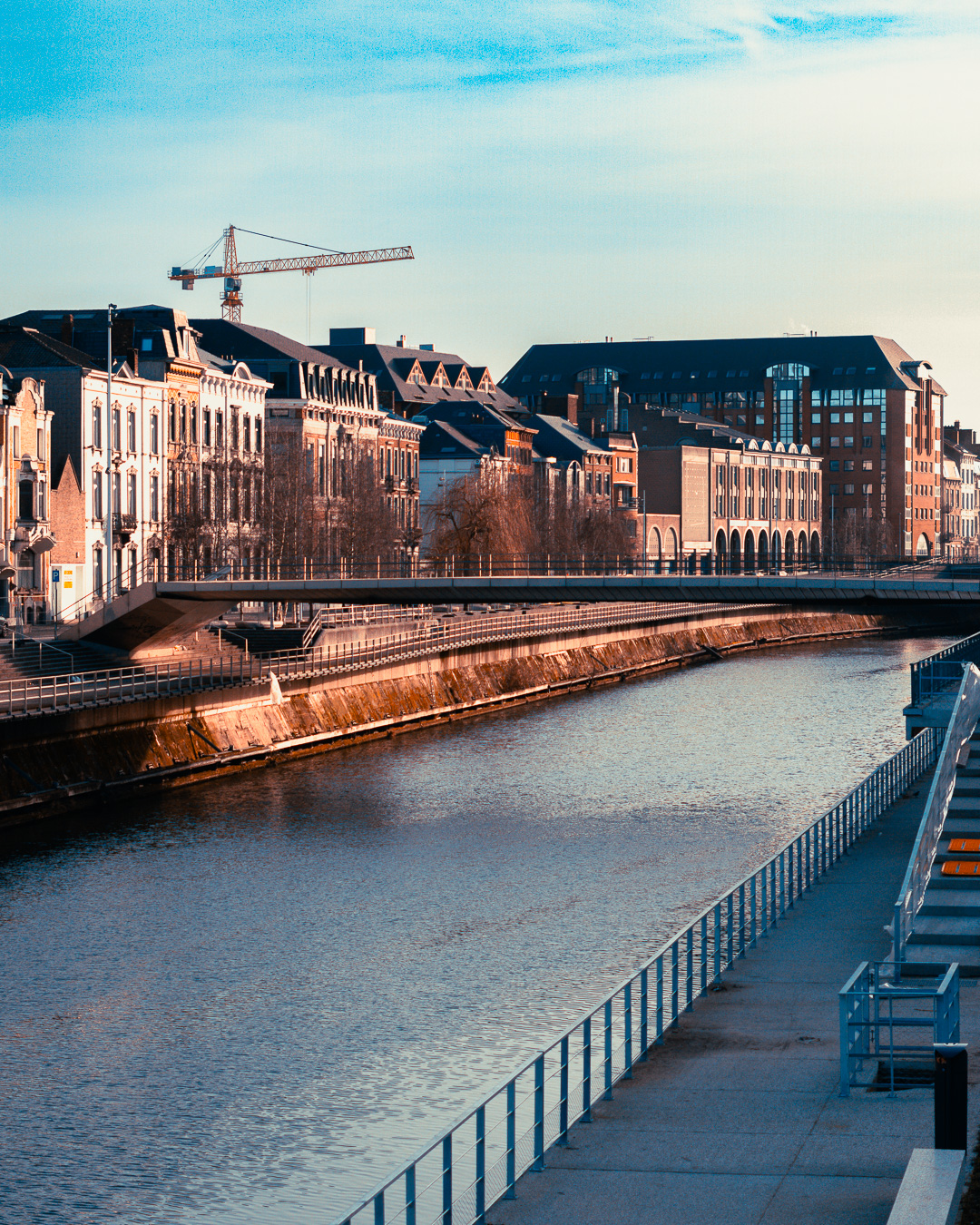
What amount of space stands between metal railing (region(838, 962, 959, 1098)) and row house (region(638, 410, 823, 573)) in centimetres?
11338

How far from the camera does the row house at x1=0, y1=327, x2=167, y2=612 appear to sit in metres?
66.4

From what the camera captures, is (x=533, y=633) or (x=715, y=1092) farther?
(x=533, y=633)

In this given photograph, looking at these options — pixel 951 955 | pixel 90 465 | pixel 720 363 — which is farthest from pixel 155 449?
pixel 720 363

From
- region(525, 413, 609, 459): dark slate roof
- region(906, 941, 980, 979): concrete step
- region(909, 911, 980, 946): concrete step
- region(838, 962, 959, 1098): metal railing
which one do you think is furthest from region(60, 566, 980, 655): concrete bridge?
region(525, 413, 609, 459): dark slate roof

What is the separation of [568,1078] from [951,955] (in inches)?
237

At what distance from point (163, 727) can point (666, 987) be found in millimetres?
24838

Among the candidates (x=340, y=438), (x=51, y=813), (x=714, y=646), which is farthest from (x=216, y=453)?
(x=51, y=813)

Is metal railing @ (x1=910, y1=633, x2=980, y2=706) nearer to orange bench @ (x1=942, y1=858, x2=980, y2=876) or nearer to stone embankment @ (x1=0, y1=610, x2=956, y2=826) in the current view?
orange bench @ (x1=942, y1=858, x2=980, y2=876)

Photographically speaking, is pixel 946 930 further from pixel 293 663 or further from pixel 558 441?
pixel 558 441

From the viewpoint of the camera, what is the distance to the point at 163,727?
46688 millimetres

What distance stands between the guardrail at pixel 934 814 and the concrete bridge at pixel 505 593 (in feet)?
55.4

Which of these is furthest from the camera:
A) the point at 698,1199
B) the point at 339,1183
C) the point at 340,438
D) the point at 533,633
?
the point at 340,438

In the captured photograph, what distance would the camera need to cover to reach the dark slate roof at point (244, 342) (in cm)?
8869

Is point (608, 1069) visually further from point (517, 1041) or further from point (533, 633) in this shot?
point (533, 633)
